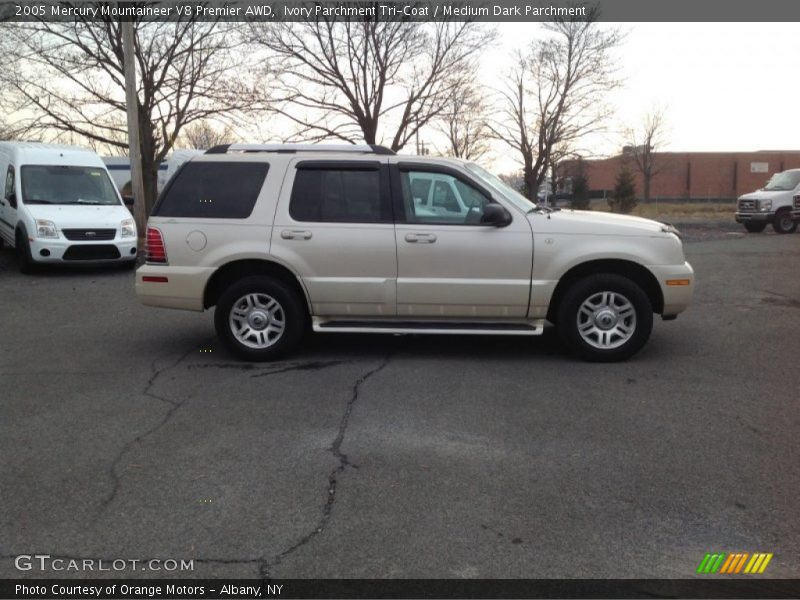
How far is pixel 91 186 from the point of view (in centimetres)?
1565

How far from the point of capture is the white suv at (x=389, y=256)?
6.92m

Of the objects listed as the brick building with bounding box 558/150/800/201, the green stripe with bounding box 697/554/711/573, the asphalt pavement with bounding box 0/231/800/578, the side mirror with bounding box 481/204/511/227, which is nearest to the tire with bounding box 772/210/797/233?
the asphalt pavement with bounding box 0/231/800/578

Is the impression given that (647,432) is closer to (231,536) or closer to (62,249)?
(231,536)

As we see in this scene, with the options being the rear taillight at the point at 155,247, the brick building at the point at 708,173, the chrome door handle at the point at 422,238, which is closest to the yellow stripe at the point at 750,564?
the chrome door handle at the point at 422,238

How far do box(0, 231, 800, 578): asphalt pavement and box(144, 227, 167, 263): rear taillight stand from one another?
101cm

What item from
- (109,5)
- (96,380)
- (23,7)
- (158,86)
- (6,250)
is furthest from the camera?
(158,86)

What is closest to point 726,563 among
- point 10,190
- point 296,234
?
point 296,234

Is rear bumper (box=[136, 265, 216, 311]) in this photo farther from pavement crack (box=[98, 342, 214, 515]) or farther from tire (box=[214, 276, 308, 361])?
pavement crack (box=[98, 342, 214, 515])

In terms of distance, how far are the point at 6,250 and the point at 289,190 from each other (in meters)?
14.9

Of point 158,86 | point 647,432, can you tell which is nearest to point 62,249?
point 647,432

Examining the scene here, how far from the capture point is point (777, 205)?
24047mm

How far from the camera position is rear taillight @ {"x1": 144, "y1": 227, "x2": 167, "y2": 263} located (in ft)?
23.4

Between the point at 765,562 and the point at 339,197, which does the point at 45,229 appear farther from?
the point at 765,562

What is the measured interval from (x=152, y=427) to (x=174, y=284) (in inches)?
85.1
